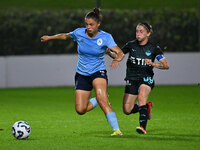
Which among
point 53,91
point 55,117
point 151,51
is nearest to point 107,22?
point 53,91

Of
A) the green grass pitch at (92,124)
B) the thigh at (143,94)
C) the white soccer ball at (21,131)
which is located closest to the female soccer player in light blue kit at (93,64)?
the green grass pitch at (92,124)

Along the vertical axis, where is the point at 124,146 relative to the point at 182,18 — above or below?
below

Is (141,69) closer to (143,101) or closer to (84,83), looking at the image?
(143,101)

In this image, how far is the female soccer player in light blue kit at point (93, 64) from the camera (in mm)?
8867

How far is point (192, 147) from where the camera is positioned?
25.6ft

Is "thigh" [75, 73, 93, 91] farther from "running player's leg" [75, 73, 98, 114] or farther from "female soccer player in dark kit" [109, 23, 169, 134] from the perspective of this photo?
"female soccer player in dark kit" [109, 23, 169, 134]

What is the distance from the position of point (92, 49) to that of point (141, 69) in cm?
114

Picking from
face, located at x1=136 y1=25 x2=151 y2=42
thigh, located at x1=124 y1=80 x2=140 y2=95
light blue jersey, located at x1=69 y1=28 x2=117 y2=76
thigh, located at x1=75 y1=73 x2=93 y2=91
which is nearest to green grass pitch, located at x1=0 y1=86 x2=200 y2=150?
thigh, located at x1=124 y1=80 x2=140 y2=95

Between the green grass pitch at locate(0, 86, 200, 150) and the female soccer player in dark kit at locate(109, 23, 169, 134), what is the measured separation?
0.46 m

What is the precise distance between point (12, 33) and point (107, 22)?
380 cm

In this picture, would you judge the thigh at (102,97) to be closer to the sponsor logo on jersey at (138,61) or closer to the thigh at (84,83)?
the thigh at (84,83)

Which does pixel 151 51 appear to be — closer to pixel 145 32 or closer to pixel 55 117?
pixel 145 32

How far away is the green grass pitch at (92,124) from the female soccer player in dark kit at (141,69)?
0.46 m

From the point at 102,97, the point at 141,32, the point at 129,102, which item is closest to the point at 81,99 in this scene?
the point at 102,97
